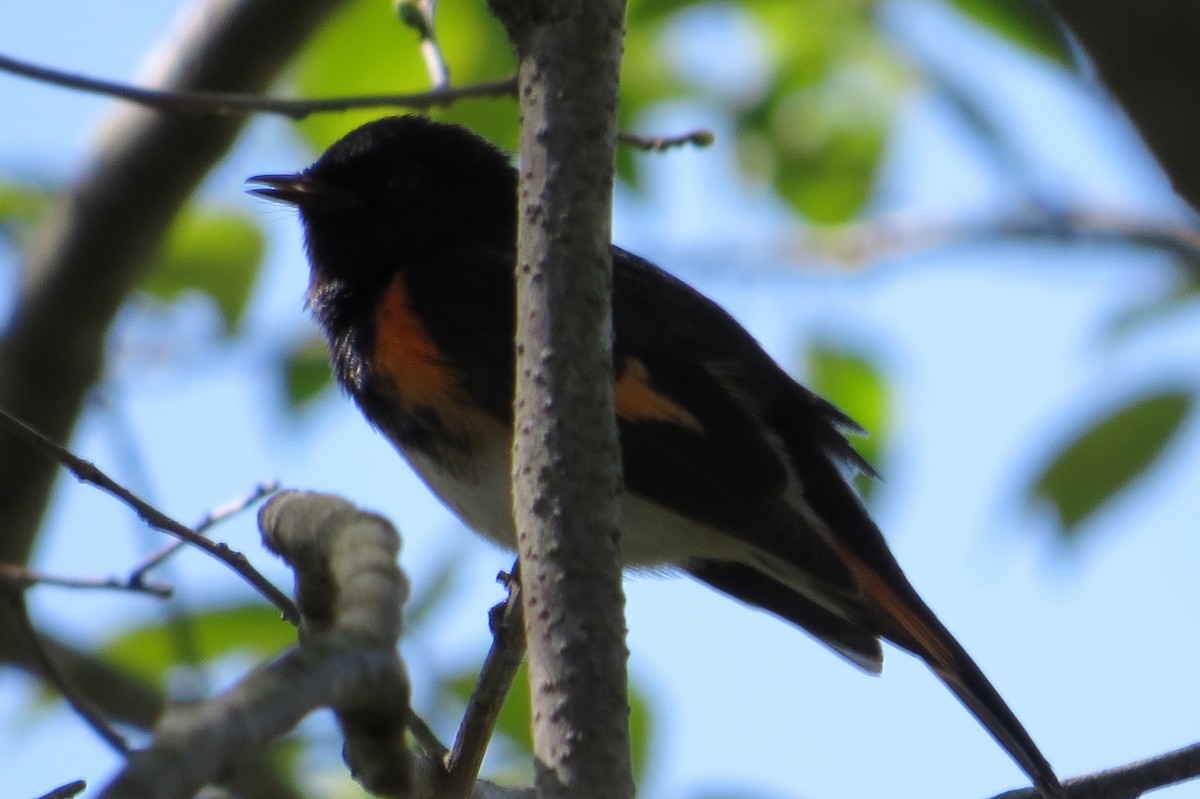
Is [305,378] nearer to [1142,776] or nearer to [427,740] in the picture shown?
[427,740]

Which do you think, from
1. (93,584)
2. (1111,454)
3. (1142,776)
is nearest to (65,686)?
(93,584)

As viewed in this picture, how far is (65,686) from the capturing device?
2.40 m

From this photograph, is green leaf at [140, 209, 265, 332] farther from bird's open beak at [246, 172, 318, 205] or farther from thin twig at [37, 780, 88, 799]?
thin twig at [37, 780, 88, 799]

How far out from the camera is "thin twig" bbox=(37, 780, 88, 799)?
1726 millimetres

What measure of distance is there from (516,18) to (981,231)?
5.76 feet

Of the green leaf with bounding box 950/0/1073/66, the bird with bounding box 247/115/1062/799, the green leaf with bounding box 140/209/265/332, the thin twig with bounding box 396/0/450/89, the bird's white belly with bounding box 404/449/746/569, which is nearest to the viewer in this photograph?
the green leaf with bounding box 950/0/1073/66

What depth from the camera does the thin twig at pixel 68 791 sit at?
173cm

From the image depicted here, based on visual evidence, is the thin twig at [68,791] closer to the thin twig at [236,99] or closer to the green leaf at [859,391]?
the thin twig at [236,99]

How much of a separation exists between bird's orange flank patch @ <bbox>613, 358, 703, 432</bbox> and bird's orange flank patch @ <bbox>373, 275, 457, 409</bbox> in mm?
361

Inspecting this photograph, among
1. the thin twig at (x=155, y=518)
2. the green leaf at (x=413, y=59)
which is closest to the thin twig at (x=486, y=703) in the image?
the thin twig at (x=155, y=518)

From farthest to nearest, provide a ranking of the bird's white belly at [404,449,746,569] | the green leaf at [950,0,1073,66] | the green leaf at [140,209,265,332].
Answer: the green leaf at [140,209,265,332], the bird's white belly at [404,449,746,569], the green leaf at [950,0,1073,66]

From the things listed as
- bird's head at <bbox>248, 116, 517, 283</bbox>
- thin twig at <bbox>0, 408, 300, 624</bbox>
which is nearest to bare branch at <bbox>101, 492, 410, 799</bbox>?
thin twig at <bbox>0, 408, 300, 624</bbox>

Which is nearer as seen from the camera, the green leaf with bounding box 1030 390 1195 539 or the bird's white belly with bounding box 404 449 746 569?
the green leaf with bounding box 1030 390 1195 539

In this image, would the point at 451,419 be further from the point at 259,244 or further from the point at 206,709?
the point at 206,709
